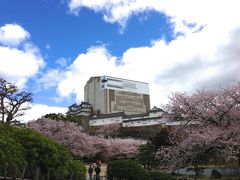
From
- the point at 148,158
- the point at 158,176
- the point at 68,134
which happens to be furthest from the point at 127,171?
the point at 68,134

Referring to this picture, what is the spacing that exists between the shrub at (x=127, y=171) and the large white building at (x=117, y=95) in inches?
3998

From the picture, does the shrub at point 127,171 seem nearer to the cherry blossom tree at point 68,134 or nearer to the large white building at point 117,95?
the cherry blossom tree at point 68,134

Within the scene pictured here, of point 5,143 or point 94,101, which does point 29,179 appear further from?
point 94,101

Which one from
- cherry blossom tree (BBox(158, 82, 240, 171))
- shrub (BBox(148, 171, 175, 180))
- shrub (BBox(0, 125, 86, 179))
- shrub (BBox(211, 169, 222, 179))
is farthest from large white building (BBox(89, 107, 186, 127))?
shrub (BBox(0, 125, 86, 179))

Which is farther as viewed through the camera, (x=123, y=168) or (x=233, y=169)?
(x=233, y=169)

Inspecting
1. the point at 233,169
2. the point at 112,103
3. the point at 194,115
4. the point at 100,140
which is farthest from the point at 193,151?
the point at 112,103

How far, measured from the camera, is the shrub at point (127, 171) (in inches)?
889

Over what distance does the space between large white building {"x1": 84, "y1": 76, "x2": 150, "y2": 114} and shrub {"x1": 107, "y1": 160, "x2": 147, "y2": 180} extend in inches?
3998

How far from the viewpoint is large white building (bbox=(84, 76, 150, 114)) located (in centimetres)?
12825

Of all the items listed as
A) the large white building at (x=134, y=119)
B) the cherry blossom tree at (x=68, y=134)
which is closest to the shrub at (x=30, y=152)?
the cherry blossom tree at (x=68, y=134)

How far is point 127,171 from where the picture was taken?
22.9 metres

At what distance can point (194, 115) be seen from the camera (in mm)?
24750

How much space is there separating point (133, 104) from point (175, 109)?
107 meters

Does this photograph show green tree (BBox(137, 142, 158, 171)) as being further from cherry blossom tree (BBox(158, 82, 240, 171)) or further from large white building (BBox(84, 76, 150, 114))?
large white building (BBox(84, 76, 150, 114))
